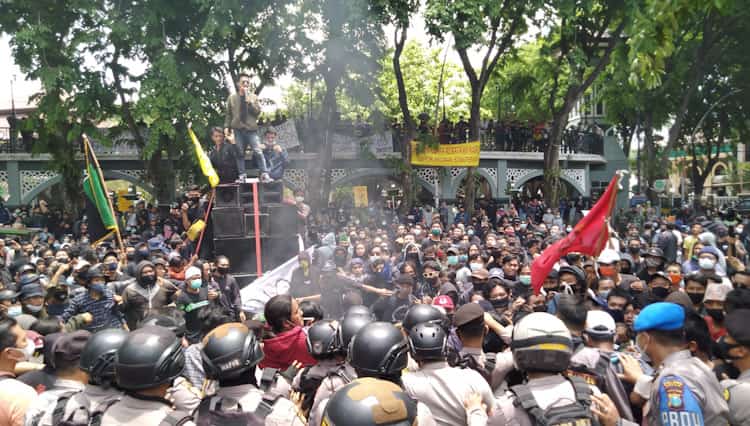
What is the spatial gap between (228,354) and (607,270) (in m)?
6.27

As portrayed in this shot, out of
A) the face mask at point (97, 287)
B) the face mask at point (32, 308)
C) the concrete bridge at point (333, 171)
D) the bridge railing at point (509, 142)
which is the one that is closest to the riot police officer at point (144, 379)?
the face mask at point (32, 308)

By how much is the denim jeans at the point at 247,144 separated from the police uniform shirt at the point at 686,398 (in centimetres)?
767

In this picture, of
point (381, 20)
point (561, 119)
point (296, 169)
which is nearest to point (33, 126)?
point (296, 169)

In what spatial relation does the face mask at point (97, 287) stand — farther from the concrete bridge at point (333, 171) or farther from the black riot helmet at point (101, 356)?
the concrete bridge at point (333, 171)

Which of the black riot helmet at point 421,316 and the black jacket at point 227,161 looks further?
the black jacket at point 227,161

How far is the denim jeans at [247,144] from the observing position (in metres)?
9.90

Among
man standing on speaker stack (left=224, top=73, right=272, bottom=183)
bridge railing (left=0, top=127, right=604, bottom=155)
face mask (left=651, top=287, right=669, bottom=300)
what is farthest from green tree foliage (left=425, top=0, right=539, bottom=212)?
face mask (left=651, top=287, right=669, bottom=300)

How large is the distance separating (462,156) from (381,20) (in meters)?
5.40

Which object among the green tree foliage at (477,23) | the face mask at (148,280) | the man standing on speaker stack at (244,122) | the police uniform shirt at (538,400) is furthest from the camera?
the green tree foliage at (477,23)

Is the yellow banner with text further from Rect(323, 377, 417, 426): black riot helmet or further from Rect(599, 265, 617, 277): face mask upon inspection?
Rect(323, 377, 417, 426): black riot helmet

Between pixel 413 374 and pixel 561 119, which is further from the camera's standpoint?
pixel 561 119

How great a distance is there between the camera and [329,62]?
18531 mm

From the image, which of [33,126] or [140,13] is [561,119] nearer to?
[140,13]

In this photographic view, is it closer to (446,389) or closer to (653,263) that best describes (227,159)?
(653,263)
